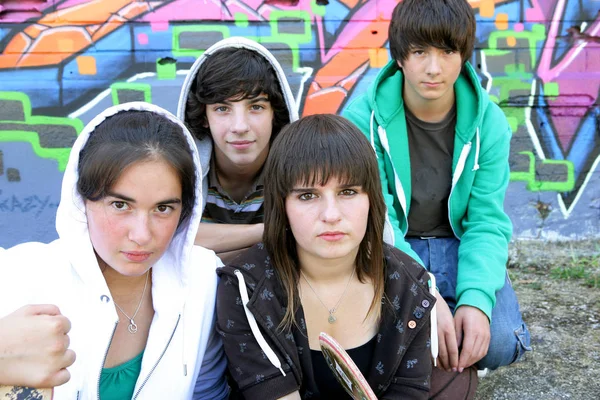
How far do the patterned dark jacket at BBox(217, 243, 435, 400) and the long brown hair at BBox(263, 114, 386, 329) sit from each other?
0.04 m

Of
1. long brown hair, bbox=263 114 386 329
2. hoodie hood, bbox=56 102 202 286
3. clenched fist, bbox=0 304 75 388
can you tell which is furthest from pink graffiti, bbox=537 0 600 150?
clenched fist, bbox=0 304 75 388

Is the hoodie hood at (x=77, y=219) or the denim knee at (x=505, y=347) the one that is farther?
the denim knee at (x=505, y=347)

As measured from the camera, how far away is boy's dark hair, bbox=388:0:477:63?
257cm

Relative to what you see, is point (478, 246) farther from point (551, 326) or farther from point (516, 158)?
point (516, 158)

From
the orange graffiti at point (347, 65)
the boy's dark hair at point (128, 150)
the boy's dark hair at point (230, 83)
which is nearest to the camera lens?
the boy's dark hair at point (128, 150)

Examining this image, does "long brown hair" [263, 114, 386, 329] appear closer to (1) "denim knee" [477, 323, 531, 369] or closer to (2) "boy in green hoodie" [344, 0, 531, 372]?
(2) "boy in green hoodie" [344, 0, 531, 372]

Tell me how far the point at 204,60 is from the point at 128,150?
0.87 metres

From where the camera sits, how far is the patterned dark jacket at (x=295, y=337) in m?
2.01

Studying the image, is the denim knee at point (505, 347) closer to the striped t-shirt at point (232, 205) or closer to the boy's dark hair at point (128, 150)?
the striped t-shirt at point (232, 205)

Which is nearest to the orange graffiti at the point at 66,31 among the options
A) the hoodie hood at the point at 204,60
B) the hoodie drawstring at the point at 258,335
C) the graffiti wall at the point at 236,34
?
the graffiti wall at the point at 236,34

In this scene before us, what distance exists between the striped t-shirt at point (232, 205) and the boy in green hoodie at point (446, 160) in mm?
549

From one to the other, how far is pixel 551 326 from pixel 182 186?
2541mm

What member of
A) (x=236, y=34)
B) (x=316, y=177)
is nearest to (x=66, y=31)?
(x=236, y=34)

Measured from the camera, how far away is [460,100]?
270cm
